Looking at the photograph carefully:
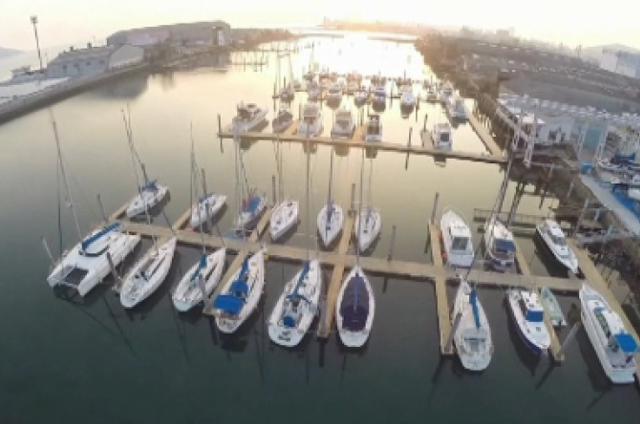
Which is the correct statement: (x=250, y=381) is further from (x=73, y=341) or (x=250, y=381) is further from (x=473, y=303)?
(x=473, y=303)

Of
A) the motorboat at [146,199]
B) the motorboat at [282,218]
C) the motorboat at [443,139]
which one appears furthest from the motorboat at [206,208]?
the motorboat at [443,139]

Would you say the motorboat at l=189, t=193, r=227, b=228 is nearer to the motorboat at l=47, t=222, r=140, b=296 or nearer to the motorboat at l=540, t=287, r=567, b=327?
the motorboat at l=47, t=222, r=140, b=296

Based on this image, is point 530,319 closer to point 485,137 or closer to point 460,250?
point 460,250

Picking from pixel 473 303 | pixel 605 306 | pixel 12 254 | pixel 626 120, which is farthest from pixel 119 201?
pixel 626 120

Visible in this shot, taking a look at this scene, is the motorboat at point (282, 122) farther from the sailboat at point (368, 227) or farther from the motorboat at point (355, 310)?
the motorboat at point (355, 310)

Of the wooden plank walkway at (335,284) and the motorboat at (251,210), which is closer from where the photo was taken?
the wooden plank walkway at (335,284)

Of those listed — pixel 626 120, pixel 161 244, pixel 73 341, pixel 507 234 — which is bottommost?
pixel 73 341

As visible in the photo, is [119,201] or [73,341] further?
[119,201]
